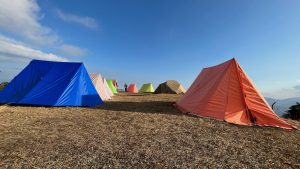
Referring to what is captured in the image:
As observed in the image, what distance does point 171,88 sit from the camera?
33.5 metres

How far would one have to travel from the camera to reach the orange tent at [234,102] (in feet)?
28.3

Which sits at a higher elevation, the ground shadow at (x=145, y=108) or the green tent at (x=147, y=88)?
the green tent at (x=147, y=88)

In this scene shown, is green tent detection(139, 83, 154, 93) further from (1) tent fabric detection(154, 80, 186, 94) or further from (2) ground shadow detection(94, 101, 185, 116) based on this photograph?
(2) ground shadow detection(94, 101, 185, 116)

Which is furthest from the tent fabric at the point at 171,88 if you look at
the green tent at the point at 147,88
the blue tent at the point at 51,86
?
the blue tent at the point at 51,86

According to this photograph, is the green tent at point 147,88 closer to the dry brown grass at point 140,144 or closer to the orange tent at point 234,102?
the orange tent at point 234,102

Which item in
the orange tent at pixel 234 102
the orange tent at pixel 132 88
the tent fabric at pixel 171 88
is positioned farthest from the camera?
the orange tent at pixel 132 88

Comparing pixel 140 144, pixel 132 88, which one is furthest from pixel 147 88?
pixel 140 144

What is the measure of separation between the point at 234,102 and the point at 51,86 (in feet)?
35.0

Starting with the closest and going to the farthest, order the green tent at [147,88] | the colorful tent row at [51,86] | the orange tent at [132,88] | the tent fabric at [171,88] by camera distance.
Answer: the colorful tent row at [51,86], the tent fabric at [171,88], the green tent at [147,88], the orange tent at [132,88]

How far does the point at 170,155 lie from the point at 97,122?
4240 mm

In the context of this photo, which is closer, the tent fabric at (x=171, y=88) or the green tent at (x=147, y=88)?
the tent fabric at (x=171, y=88)

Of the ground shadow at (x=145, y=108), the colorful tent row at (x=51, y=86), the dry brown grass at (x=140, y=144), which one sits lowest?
the dry brown grass at (x=140, y=144)

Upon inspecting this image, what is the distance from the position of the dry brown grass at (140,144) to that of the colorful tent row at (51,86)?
357 cm

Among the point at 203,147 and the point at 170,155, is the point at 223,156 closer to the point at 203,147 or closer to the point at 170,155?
the point at 203,147
